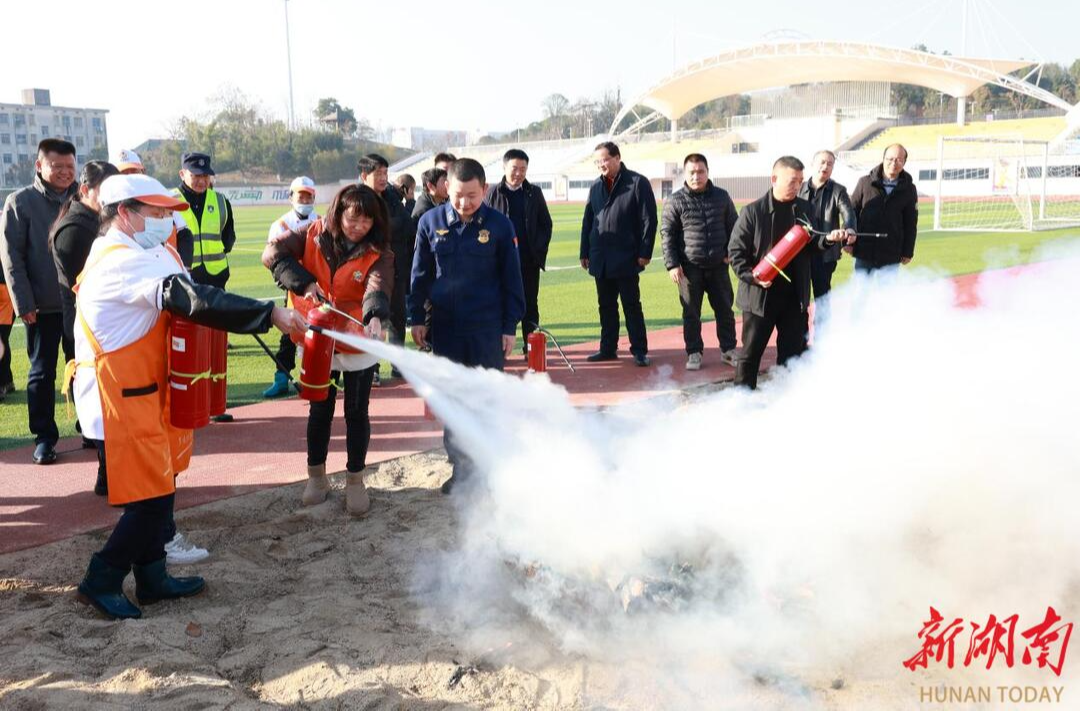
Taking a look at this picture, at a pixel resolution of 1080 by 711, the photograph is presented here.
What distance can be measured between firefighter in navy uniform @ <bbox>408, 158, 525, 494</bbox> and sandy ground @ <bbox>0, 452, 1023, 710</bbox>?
1.29 m

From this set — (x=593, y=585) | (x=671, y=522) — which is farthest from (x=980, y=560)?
(x=593, y=585)

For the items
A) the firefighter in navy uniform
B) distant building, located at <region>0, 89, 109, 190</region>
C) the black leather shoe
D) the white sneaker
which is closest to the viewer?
the white sneaker

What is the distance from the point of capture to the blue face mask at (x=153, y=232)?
410 centimetres

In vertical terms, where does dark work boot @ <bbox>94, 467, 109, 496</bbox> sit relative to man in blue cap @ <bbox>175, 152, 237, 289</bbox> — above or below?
below

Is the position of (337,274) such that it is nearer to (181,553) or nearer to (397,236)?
(181,553)

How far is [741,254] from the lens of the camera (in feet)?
24.3

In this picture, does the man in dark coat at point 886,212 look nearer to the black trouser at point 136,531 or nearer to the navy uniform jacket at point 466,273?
the navy uniform jacket at point 466,273

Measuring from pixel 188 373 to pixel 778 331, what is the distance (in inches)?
189

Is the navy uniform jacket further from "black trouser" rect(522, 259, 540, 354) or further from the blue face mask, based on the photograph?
"black trouser" rect(522, 259, 540, 354)

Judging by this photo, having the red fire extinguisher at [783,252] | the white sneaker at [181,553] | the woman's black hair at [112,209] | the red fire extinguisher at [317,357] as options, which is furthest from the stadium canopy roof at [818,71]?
the woman's black hair at [112,209]

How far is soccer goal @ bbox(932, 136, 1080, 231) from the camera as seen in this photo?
27.1m

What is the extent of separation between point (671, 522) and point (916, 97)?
4023 inches

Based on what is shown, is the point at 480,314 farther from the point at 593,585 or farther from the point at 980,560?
the point at 980,560

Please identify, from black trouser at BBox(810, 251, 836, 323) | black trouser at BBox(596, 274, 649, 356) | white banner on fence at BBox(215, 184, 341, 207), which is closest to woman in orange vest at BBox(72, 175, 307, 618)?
black trouser at BBox(596, 274, 649, 356)
